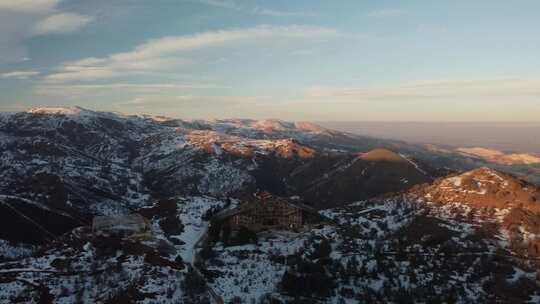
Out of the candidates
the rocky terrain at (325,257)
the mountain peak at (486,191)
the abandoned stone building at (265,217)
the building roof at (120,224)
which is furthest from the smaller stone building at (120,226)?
the mountain peak at (486,191)

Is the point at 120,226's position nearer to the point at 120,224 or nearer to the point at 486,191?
the point at 120,224

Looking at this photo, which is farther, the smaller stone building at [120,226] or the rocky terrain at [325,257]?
the smaller stone building at [120,226]

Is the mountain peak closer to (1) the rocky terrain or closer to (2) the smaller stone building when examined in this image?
(1) the rocky terrain

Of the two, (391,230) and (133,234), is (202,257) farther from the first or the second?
(391,230)

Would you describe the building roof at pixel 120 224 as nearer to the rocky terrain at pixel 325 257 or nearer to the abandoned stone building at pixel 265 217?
the rocky terrain at pixel 325 257

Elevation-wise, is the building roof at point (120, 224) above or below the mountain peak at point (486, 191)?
below

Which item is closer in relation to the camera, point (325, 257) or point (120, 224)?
point (325, 257)

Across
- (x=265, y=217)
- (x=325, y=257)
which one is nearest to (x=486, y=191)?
(x=265, y=217)

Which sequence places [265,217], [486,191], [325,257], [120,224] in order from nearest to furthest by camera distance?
1. [325,257]
2. [120,224]
3. [265,217]
4. [486,191]

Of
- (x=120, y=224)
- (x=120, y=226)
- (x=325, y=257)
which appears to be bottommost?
(x=325, y=257)
